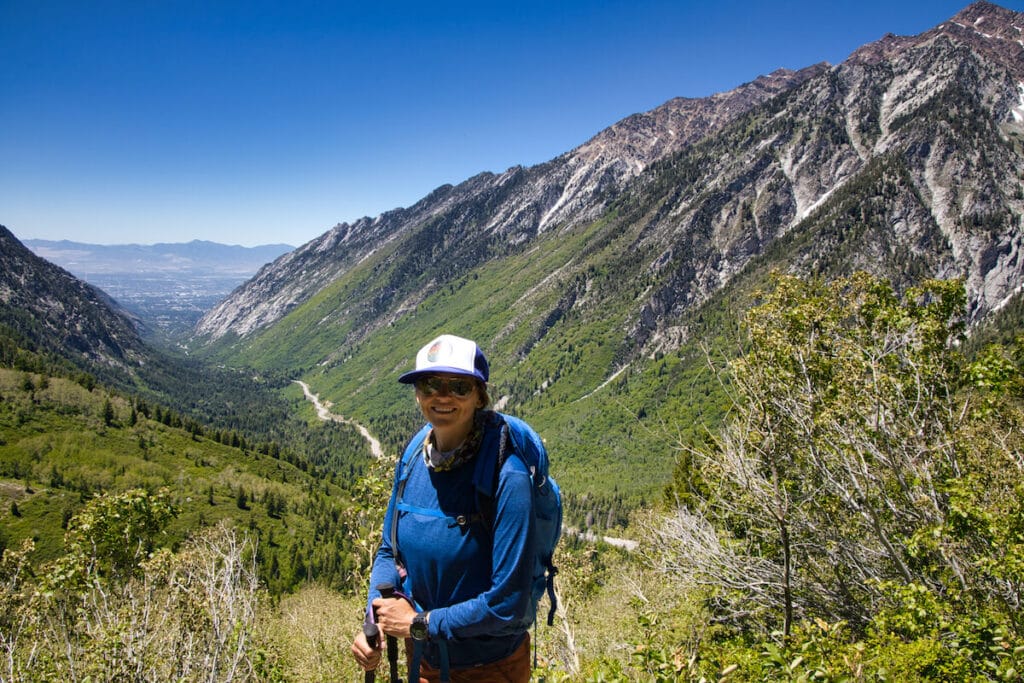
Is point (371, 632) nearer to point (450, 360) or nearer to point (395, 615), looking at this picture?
point (395, 615)

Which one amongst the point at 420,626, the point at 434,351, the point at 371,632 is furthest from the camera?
the point at 371,632

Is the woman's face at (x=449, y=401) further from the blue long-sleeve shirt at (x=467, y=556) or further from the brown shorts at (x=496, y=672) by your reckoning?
the brown shorts at (x=496, y=672)

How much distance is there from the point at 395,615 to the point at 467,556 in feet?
2.32

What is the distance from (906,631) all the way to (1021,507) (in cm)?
223

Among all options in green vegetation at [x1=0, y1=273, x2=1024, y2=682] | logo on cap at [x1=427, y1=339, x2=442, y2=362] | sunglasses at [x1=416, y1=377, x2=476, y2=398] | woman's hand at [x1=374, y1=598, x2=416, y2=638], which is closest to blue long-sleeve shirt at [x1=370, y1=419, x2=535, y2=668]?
woman's hand at [x1=374, y1=598, x2=416, y2=638]

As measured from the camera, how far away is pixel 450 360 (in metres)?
3.22

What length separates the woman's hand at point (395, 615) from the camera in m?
3.22

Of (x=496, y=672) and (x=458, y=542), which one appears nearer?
(x=458, y=542)

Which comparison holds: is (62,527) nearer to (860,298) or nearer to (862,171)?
(860,298)

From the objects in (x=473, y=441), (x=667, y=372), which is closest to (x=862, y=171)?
(x=667, y=372)

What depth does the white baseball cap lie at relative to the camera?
313 cm

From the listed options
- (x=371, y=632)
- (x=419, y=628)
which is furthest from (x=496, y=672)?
(x=371, y=632)

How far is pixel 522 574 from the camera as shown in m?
2.90

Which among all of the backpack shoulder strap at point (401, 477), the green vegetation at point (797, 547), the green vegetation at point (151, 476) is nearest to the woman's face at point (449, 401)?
the backpack shoulder strap at point (401, 477)
